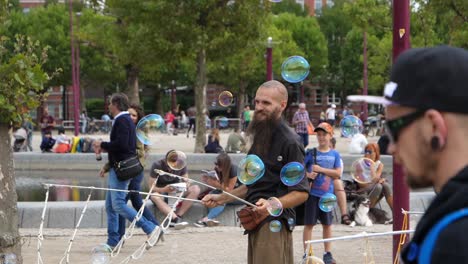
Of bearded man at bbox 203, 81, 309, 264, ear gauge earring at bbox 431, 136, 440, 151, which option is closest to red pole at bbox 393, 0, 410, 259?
bearded man at bbox 203, 81, 309, 264

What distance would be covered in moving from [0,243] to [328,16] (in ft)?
239

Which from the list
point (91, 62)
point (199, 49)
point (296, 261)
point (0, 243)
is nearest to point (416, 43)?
point (199, 49)

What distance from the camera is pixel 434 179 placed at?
175cm

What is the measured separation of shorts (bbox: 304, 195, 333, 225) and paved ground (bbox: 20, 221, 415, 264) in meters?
0.45

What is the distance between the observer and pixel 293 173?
201 inches

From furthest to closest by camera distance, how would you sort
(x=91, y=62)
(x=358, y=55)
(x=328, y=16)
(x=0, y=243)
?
(x=328, y=16) → (x=358, y=55) → (x=91, y=62) → (x=0, y=243)

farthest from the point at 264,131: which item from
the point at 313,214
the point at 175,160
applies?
the point at 313,214

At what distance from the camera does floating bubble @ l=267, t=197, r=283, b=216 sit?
197 inches

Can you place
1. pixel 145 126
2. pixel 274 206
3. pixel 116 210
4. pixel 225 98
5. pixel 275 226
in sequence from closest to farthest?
pixel 274 206 → pixel 275 226 → pixel 225 98 → pixel 145 126 → pixel 116 210

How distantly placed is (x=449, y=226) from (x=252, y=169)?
367cm

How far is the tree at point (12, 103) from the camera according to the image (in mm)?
6562

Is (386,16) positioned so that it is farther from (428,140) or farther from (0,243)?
(428,140)

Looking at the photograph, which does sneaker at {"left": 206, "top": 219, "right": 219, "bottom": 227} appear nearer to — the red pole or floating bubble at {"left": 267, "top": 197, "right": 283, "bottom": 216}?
the red pole

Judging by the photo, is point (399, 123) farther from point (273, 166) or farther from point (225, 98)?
point (225, 98)
